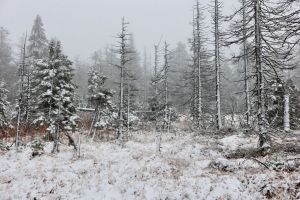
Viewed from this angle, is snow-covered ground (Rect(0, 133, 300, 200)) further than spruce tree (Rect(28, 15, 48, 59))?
No

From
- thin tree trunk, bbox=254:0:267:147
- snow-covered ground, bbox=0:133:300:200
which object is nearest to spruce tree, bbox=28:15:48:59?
snow-covered ground, bbox=0:133:300:200

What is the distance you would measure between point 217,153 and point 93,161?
21.5 feet

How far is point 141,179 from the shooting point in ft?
42.9

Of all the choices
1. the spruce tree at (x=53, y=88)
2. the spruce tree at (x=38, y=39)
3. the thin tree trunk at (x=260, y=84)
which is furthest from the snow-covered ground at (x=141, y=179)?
the spruce tree at (x=38, y=39)

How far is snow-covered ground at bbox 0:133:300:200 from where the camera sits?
34.3ft

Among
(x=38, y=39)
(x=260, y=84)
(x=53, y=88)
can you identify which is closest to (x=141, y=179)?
(x=260, y=84)

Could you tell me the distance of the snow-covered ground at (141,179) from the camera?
34.3 ft

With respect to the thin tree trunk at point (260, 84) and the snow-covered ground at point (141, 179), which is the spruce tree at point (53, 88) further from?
the thin tree trunk at point (260, 84)

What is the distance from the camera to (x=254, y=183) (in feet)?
34.8

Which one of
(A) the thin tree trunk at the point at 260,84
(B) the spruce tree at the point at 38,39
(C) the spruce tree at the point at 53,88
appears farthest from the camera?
(B) the spruce tree at the point at 38,39

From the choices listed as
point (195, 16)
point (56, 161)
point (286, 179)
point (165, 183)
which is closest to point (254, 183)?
point (286, 179)

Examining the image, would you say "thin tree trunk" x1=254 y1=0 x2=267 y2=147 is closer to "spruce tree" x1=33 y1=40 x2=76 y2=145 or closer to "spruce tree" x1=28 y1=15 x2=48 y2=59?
"spruce tree" x1=33 y1=40 x2=76 y2=145

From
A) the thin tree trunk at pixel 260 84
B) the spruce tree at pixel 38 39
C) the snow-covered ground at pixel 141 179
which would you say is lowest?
the snow-covered ground at pixel 141 179

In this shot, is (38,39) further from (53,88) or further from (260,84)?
(260,84)
